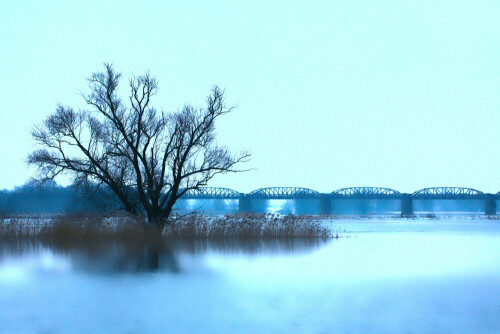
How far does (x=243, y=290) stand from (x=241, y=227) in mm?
16987

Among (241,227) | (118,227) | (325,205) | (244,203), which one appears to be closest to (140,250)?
(118,227)

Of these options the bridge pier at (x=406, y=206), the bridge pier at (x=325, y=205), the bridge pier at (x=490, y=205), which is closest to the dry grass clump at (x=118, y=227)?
the bridge pier at (x=406, y=206)

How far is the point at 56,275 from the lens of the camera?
17.6 metres

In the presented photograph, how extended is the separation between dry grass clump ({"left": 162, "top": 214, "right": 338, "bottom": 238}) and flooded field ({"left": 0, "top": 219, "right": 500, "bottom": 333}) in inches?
166

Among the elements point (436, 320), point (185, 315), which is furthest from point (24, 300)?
point (436, 320)

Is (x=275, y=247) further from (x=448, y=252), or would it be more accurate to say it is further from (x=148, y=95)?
(x=148, y=95)

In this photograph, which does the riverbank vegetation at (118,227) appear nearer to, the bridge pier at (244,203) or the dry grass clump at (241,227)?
the dry grass clump at (241,227)

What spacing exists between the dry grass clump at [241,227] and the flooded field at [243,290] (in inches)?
166

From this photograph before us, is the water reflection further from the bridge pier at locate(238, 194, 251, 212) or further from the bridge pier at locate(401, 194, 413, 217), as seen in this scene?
the bridge pier at locate(401, 194, 413, 217)

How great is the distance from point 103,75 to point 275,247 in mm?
11533

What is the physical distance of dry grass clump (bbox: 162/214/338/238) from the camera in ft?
98.9

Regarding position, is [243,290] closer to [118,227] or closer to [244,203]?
[118,227]

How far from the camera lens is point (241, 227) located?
1252 inches

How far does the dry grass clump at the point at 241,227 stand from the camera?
30.1m
